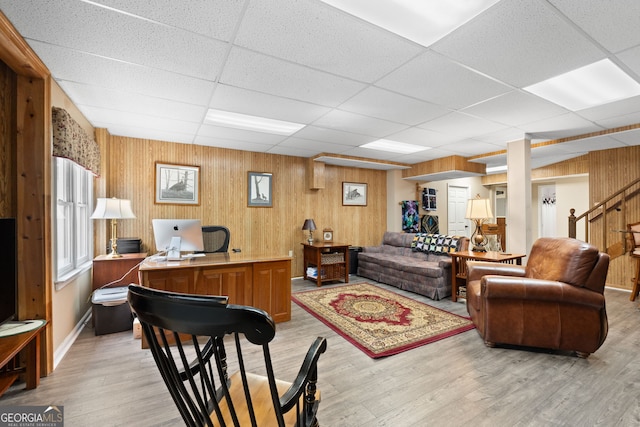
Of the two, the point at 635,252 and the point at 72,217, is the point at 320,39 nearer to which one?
the point at 72,217

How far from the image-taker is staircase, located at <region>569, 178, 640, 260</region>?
449cm

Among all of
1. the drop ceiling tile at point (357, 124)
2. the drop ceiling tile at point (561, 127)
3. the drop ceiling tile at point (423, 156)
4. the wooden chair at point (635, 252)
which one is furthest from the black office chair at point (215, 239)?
the wooden chair at point (635, 252)

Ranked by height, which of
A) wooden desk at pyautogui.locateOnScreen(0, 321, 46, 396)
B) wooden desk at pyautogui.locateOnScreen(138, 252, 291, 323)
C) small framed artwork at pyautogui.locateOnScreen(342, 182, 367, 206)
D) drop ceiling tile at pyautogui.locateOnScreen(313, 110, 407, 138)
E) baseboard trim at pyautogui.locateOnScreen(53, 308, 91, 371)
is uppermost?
drop ceiling tile at pyautogui.locateOnScreen(313, 110, 407, 138)

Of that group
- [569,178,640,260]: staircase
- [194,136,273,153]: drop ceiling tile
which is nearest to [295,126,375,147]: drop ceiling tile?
[194,136,273,153]: drop ceiling tile

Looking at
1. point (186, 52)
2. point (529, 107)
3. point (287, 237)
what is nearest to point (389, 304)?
point (287, 237)

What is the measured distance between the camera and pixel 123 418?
1.74 m

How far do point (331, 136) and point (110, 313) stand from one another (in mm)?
3401

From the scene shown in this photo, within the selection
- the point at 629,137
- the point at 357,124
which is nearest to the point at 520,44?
the point at 357,124

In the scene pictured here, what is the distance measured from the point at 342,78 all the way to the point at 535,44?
4.45 feet

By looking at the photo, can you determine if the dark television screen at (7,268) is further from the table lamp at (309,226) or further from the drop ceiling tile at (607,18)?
the table lamp at (309,226)

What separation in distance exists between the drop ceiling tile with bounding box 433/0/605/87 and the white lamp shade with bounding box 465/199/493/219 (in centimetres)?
198

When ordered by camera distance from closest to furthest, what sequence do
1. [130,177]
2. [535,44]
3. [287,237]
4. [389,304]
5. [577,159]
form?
[535,44]
[389,304]
[130,177]
[287,237]
[577,159]

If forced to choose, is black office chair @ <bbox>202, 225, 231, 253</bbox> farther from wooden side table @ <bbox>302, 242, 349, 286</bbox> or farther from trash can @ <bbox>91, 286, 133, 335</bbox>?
wooden side table @ <bbox>302, 242, 349, 286</bbox>

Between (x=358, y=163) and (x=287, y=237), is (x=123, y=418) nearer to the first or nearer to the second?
(x=287, y=237)
